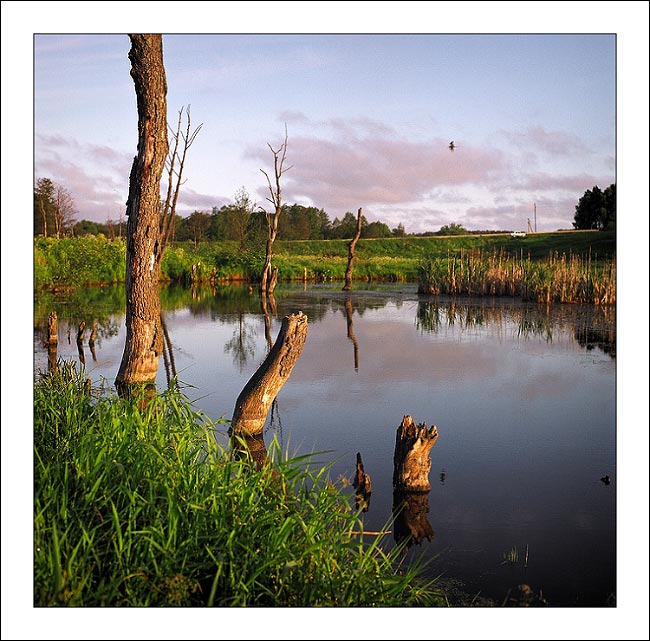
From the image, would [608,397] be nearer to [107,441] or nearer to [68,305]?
[107,441]

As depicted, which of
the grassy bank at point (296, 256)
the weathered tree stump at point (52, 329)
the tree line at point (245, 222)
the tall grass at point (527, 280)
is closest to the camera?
the weathered tree stump at point (52, 329)

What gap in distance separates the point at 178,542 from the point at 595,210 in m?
44.4

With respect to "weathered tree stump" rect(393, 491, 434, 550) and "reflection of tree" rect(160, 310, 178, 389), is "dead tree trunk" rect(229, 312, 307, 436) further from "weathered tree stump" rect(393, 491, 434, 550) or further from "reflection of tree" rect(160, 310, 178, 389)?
"reflection of tree" rect(160, 310, 178, 389)

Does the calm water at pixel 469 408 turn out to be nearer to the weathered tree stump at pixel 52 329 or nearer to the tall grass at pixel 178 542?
the weathered tree stump at pixel 52 329

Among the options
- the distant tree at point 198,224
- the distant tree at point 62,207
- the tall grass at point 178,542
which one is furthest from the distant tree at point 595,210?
the tall grass at point 178,542

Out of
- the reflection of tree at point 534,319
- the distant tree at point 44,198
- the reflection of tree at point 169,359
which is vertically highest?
the distant tree at point 44,198

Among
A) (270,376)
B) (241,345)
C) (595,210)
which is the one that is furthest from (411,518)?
(595,210)

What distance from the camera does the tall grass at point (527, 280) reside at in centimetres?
2195

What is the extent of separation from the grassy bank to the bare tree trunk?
1640 centimetres

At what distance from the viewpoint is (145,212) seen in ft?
29.7

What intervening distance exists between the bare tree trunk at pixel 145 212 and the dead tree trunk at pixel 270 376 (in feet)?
6.04

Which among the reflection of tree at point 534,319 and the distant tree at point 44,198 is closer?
the reflection of tree at point 534,319

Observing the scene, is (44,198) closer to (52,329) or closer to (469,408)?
(52,329)

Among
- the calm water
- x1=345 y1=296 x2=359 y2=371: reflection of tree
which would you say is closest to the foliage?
the calm water
